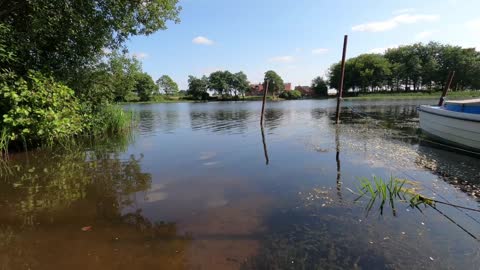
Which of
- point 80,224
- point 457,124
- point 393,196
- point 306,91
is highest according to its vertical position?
point 306,91

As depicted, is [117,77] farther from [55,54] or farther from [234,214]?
[234,214]

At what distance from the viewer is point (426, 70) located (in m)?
81.4

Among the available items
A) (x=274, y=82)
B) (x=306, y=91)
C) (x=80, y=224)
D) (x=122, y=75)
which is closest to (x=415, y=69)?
(x=306, y=91)

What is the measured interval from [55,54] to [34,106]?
341 centimetres

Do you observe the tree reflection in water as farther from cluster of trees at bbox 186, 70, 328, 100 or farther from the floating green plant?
cluster of trees at bbox 186, 70, 328, 100

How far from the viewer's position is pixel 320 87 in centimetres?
10819

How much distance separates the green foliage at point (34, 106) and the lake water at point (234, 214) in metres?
1.20

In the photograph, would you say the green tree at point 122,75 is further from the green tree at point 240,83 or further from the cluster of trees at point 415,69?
the green tree at point 240,83

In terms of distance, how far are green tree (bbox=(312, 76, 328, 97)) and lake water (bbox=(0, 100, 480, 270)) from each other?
332ft

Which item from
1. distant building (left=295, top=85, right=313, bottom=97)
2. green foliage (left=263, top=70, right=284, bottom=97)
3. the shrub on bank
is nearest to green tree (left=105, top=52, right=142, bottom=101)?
the shrub on bank

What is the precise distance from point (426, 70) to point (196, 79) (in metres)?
76.3

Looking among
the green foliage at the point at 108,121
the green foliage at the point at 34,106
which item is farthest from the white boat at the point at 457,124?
the green foliage at the point at 108,121

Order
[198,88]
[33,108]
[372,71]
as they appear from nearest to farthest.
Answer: [33,108], [372,71], [198,88]

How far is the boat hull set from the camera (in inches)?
420
